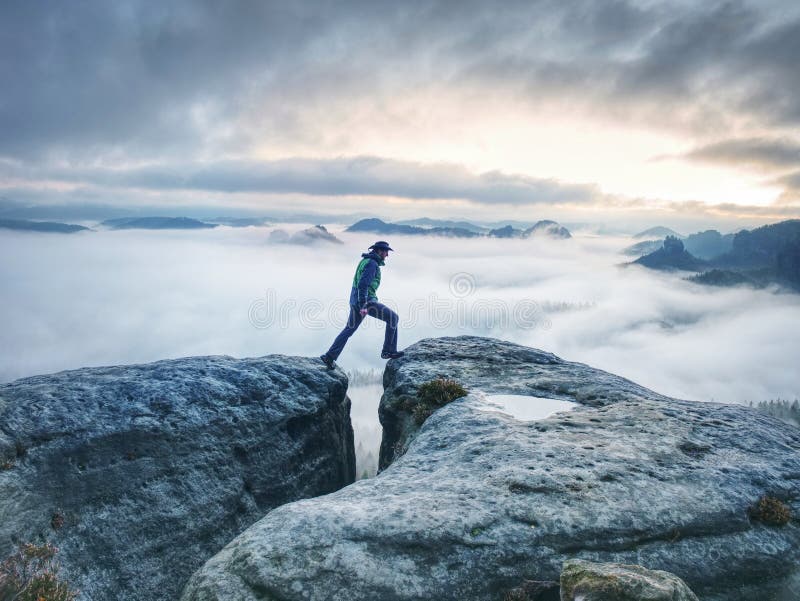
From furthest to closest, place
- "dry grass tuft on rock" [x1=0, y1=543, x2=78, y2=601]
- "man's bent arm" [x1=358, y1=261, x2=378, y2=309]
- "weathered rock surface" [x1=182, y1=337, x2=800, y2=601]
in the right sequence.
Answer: "man's bent arm" [x1=358, y1=261, x2=378, y2=309] → "dry grass tuft on rock" [x1=0, y1=543, x2=78, y2=601] → "weathered rock surface" [x1=182, y1=337, x2=800, y2=601]

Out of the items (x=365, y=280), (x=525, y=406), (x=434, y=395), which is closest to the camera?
(x=525, y=406)

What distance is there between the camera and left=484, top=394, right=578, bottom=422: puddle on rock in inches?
659

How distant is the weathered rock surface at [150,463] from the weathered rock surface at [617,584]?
1265cm

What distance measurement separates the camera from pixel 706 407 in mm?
17469

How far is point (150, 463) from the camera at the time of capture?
15.5 meters

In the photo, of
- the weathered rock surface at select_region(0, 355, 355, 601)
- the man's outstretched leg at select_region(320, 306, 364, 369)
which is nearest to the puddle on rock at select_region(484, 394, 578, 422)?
the man's outstretched leg at select_region(320, 306, 364, 369)

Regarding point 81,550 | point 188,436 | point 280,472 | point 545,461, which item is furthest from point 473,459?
point 81,550

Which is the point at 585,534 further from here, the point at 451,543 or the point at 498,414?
the point at 498,414

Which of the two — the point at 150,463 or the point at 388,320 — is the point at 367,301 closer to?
the point at 388,320

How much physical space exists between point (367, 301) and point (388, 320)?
4.64 feet

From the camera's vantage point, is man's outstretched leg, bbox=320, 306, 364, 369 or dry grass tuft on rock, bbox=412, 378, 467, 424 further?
man's outstretched leg, bbox=320, 306, 364, 369

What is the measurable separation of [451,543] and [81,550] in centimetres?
1128

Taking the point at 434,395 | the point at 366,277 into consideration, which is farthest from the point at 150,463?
the point at 366,277

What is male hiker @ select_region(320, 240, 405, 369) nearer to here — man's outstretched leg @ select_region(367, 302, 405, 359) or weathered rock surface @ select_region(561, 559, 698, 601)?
man's outstretched leg @ select_region(367, 302, 405, 359)
